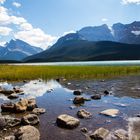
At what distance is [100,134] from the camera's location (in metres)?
17.1

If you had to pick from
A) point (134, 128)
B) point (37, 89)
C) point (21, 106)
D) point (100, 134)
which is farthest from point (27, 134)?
point (37, 89)

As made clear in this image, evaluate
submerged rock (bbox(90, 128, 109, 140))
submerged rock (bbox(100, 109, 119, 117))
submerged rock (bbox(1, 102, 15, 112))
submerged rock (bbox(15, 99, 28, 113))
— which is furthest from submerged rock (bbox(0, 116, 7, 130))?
submerged rock (bbox(100, 109, 119, 117))

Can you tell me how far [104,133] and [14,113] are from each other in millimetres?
10000

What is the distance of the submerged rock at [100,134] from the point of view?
1673 centimetres

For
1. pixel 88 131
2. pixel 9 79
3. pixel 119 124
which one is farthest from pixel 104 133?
pixel 9 79

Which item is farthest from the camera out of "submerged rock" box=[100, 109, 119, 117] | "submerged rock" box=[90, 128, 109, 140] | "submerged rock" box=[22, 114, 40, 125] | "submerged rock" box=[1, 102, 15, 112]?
"submerged rock" box=[1, 102, 15, 112]

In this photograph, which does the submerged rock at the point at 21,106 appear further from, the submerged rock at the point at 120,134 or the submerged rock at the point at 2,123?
the submerged rock at the point at 120,134

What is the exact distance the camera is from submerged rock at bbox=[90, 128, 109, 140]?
54.9ft

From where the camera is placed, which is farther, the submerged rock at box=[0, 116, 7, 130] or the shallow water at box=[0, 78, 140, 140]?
the submerged rock at box=[0, 116, 7, 130]

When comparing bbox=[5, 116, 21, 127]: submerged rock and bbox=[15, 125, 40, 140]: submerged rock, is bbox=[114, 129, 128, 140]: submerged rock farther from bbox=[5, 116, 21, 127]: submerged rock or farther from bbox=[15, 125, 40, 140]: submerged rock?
bbox=[5, 116, 21, 127]: submerged rock

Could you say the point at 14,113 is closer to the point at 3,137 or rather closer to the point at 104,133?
the point at 3,137

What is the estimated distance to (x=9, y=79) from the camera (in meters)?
54.4

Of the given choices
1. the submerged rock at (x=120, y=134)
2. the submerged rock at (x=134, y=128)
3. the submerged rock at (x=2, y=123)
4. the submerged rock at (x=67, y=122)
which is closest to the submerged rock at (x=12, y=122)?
the submerged rock at (x=2, y=123)

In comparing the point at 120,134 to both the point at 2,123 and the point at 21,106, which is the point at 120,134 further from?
the point at 21,106
